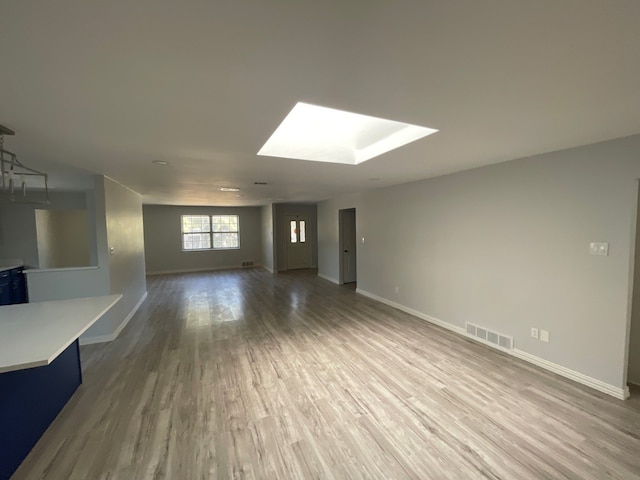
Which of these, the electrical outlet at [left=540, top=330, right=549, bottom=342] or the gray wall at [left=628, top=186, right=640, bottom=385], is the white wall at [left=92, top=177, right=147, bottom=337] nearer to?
the electrical outlet at [left=540, top=330, right=549, bottom=342]

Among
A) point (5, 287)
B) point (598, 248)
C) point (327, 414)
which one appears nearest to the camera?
point (327, 414)

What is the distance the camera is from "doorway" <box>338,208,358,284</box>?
7367 millimetres

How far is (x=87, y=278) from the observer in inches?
148

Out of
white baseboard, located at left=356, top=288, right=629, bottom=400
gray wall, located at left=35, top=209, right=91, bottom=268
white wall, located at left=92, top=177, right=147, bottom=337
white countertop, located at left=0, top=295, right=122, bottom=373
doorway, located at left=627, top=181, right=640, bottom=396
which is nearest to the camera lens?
white countertop, located at left=0, top=295, right=122, bottom=373

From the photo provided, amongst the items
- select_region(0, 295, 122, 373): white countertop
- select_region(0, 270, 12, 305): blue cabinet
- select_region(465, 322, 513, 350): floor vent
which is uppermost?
select_region(0, 295, 122, 373): white countertop

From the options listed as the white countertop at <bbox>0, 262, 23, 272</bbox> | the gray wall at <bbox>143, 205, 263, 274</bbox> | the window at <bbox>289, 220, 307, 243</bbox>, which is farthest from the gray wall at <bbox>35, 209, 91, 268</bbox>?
the window at <bbox>289, 220, 307, 243</bbox>

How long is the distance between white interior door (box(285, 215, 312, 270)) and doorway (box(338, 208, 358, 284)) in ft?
8.88

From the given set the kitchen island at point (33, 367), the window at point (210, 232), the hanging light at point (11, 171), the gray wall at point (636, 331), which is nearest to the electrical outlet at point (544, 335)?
the gray wall at point (636, 331)

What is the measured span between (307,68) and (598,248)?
3.11 m

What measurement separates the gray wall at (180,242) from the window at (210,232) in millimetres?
160

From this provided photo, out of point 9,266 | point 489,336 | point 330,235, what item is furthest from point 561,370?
point 9,266

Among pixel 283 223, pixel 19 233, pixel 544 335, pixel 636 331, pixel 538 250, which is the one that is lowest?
pixel 544 335

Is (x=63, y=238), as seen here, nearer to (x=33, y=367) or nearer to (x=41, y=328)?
(x=41, y=328)

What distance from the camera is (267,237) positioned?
31.5ft
